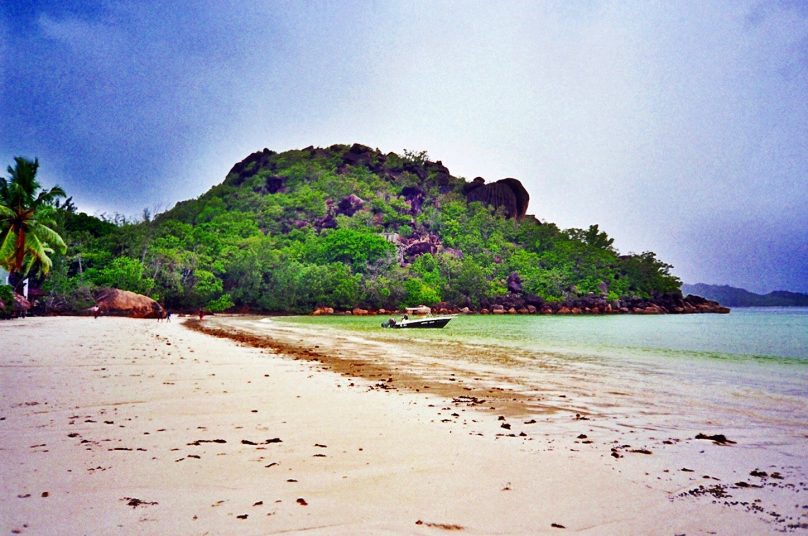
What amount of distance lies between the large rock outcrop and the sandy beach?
12956 cm

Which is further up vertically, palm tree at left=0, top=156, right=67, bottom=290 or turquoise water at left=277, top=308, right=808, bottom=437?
palm tree at left=0, top=156, right=67, bottom=290

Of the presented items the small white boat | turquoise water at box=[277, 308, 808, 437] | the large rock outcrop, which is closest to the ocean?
turquoise water at box=[277, 308, 808, 437]

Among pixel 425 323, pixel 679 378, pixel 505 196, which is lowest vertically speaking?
pixel 679 378

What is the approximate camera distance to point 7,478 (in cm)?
338

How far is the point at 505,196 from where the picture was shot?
13350cm

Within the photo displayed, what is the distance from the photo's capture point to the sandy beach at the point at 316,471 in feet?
9.43

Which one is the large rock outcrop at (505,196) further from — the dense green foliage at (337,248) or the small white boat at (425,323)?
the small white boat at (425,323)

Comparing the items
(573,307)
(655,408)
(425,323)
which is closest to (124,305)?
(425,323)

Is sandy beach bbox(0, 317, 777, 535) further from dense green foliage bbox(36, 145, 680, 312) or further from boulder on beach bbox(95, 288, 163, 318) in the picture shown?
dense green foliage bbox(36, 145, 680, 312)

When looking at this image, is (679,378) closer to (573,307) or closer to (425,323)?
(425,323)

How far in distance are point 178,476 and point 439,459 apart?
7.03 feet

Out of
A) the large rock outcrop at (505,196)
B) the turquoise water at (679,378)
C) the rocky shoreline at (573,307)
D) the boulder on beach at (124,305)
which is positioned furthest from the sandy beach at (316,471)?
the large rock outcrop at (505,196)

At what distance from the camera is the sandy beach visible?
2873 mm

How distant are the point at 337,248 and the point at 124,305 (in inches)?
1768
